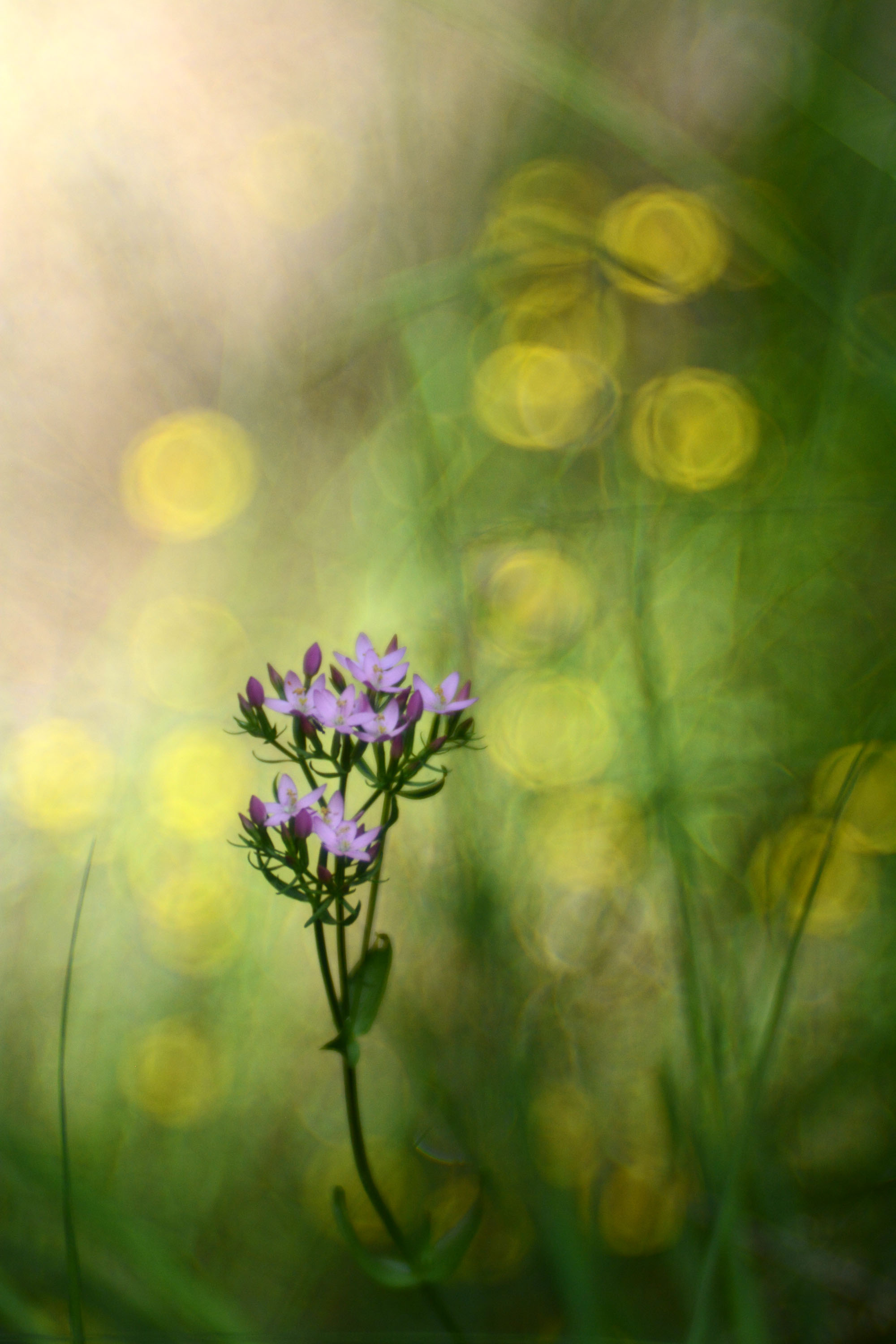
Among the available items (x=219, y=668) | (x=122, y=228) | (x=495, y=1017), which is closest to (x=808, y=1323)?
(x=495, y=1017)

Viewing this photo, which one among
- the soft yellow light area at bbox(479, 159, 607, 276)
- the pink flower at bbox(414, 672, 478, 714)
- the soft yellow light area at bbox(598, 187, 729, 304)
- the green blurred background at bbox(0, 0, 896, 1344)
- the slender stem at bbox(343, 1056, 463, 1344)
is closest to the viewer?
the slender stem at bbox(343, 1056, 463, 1344)

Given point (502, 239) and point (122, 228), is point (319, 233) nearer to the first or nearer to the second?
point (122, 228)

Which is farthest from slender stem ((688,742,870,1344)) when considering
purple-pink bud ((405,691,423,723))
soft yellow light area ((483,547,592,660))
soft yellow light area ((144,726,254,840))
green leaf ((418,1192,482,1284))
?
soft yellow light area ((144,726,254,840))

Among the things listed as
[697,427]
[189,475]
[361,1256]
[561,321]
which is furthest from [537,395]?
[361,1256]

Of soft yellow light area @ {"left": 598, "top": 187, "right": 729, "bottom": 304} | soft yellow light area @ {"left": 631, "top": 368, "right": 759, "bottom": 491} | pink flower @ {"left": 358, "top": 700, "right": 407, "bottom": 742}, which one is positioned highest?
soft yellow light area @ {"left": 598, "top": 187, "right": 729, "bottom": 304}

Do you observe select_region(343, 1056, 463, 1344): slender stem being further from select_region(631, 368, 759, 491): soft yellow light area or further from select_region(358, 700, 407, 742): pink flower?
select_region(631, 368, 759, 491): soft yellow light area

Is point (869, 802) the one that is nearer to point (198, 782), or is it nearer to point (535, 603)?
point (535, 603)

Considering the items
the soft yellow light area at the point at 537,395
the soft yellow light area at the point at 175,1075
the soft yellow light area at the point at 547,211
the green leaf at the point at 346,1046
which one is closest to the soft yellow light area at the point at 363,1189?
the soft yellow light area at the point at 175,1075
